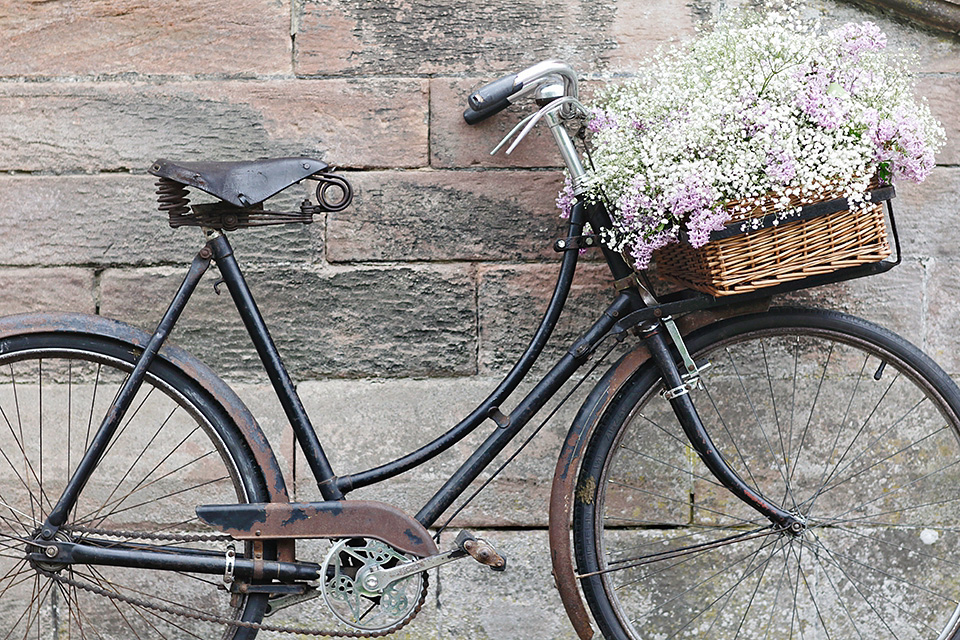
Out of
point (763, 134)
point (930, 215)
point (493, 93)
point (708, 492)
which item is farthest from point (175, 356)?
point (930, 215)

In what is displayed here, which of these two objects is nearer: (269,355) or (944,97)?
(269,355)

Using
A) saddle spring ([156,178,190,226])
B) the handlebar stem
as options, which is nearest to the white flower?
the handlebar stem

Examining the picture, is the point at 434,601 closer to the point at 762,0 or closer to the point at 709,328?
the point at 709,328

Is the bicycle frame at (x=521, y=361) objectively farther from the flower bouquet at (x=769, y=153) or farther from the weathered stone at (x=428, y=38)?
the weathered stone at (x=428, y=38)

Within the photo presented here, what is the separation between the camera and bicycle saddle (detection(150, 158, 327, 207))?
1979 millimetres

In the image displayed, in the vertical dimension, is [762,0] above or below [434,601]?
above

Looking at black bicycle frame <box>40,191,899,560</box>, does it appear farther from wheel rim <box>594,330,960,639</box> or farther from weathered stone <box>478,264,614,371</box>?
wheel rim <box>594,330,960,639</box>

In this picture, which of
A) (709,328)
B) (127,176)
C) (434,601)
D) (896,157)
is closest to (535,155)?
(709,328)

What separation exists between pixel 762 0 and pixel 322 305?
66.0 inches

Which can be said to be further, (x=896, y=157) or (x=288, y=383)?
(x=288, y=383)

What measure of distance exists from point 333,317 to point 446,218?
0.47 meters

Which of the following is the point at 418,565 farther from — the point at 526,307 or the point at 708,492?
the point at 708,492

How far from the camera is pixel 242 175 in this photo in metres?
2.00

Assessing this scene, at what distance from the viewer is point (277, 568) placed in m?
2.08
